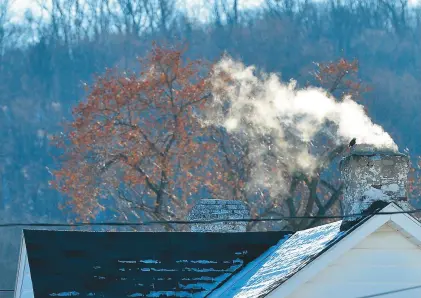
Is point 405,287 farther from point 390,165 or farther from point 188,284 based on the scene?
point 188,284

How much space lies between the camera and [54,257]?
14.8 meters

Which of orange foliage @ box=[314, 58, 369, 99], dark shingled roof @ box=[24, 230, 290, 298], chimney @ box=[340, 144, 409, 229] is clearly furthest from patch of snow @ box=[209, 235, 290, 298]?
orange foliage @ box=[314, 58, 369, 99]

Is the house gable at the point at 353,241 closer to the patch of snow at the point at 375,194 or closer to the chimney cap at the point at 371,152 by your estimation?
the patch of snow at the point at 375,194

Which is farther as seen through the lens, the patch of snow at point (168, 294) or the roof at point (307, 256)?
the patch of snow at point (168, 294)

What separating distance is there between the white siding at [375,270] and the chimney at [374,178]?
45.0 inches

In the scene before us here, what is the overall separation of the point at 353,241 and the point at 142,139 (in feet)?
79.5

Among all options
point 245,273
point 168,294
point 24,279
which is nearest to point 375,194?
point 245,273

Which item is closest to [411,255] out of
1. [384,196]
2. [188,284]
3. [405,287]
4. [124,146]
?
[405,287]

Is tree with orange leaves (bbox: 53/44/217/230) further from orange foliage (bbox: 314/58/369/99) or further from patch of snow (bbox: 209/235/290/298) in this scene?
patch of snow (bbox: 209/235/290/298)

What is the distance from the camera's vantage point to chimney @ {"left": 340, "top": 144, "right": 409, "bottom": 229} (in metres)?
13.5

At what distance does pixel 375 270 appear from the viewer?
40.1ft

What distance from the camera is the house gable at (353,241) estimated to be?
11680 mm

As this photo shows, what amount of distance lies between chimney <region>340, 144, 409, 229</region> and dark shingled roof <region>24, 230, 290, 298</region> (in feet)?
7.58

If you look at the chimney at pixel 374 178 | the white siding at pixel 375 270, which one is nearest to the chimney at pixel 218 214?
the chimney at pixel 374 178
